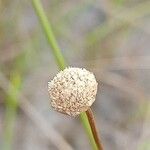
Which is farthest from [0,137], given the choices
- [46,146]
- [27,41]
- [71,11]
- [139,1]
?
[139,1]

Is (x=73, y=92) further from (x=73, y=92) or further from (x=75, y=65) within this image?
(x=75, y=65)

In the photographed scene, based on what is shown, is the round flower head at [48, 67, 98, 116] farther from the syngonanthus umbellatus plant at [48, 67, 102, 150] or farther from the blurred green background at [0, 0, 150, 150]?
the blurred green background at [0, 0, 150, 150]

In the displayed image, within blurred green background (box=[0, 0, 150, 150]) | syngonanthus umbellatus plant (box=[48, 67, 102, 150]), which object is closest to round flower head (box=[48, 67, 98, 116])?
syngonanthus umbellatus plant (box=[48, 67, 102, 150])

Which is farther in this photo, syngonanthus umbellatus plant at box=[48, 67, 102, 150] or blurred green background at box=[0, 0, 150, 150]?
blurred green background at box=[0, 0, 150, 150]

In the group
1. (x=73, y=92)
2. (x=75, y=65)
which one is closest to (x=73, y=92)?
(x=73, y=92)

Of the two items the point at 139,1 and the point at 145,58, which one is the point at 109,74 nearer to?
the point at 145,58

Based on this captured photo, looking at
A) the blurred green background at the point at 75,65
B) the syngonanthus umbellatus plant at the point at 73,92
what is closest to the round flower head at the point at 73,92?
the syngonanthus umbellatus plant at the point at 73,92
